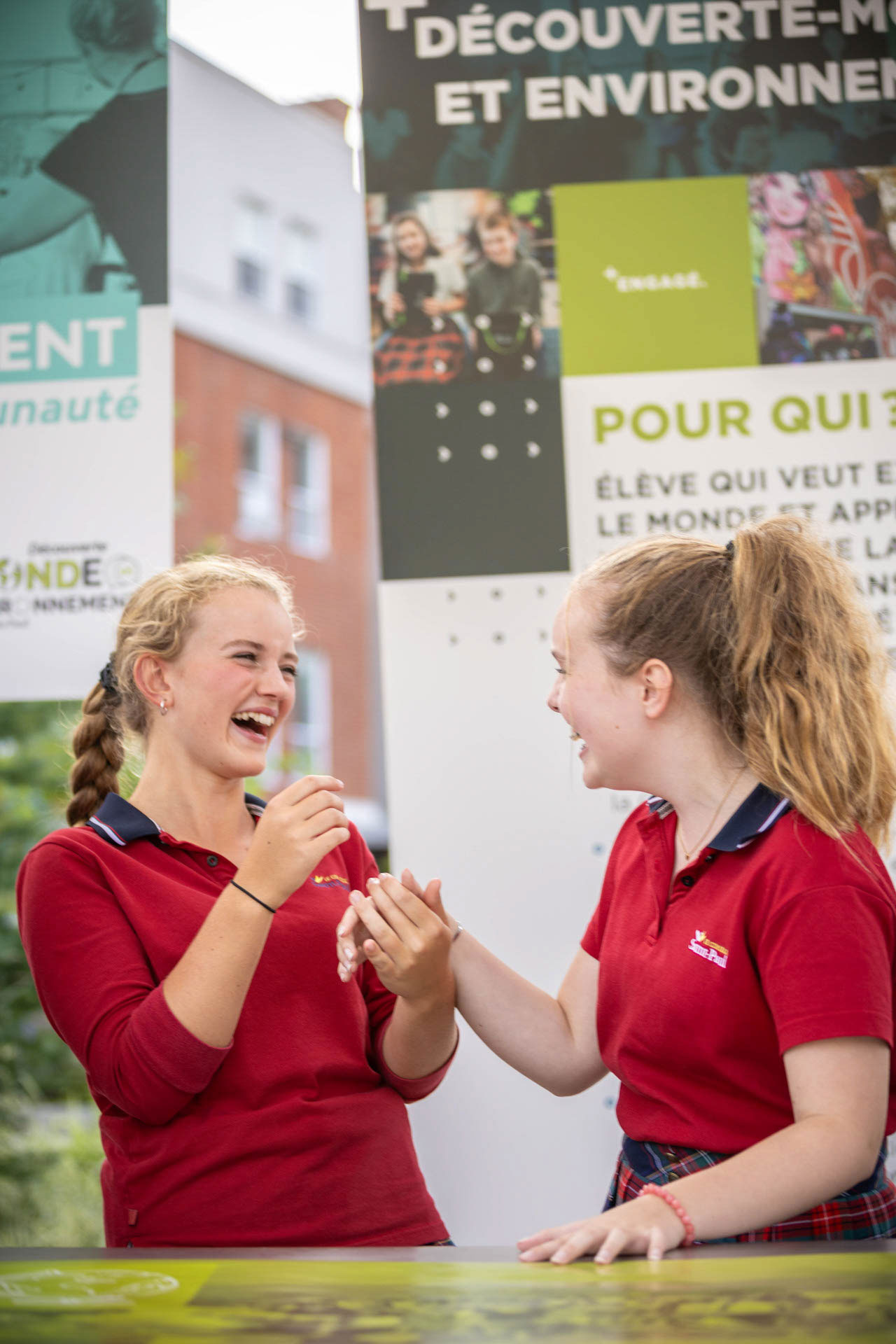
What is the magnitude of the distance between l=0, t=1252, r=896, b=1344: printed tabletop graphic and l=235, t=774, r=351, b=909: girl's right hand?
0.58 m

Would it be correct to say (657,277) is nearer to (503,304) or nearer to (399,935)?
(503,304)

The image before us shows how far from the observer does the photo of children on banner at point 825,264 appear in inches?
101

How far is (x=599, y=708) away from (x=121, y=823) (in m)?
0.75

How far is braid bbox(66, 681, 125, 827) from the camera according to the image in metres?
2.20

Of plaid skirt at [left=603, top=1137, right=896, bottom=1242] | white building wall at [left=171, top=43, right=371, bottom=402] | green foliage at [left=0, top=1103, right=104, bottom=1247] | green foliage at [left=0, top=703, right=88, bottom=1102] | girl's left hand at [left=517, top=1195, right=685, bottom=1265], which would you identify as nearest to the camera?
girl's left hand at [left=517, top=1195, right=685, bottom=1265]

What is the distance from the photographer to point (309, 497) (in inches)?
482

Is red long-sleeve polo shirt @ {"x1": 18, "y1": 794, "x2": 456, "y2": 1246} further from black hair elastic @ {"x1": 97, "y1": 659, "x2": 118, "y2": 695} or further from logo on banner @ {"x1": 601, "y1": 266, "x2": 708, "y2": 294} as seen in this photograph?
logo on banner @ {"x1": 601, "y1": 266, "x2": 708, "y2": 294}

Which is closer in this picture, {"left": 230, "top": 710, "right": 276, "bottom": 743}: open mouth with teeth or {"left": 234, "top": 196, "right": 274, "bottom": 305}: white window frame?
{"left": 230, "top": 710, "right": 276, "bottom": 743}: open mouth with teeth

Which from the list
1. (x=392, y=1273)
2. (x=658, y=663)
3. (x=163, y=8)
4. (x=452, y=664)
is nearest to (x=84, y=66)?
(x=163, y=8)

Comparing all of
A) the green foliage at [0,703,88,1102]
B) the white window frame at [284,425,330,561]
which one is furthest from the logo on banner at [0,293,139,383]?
the white window frame at [284,425,330,561]

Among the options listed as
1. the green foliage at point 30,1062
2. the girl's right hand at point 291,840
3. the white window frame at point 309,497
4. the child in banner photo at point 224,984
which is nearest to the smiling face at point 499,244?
the child in banner photo at point 224,984

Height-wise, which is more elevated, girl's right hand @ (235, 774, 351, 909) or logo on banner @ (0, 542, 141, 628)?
logo on banner @ (0, 542, 141, 628)

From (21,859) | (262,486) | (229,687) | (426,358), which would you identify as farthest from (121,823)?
(262,486)

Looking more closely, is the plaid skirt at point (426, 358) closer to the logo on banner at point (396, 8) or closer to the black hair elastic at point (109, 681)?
the logo on banner at point (396, 8)
